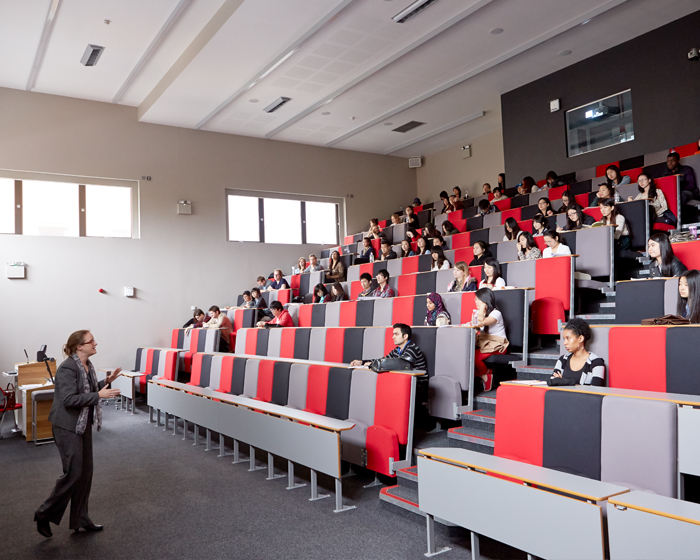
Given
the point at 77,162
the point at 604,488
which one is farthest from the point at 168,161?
the point at 604,488

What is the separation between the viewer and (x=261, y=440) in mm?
3453

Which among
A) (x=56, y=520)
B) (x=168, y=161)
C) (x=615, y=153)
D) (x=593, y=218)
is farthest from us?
(x=168, y=161)

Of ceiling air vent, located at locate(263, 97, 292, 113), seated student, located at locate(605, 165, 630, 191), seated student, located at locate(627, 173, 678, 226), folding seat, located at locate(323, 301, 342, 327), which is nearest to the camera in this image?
seated student, located at locate(627, 173, 678, 226)

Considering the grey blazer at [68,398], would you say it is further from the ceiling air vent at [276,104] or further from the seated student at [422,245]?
the ceiling air vent at [276,104]

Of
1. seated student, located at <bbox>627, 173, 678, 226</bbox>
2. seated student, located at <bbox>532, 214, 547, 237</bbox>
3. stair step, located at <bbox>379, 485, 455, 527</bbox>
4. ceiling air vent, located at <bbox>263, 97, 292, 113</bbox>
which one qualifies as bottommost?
stair step, located at <bbox>379, 485, 455, 527</bbox>

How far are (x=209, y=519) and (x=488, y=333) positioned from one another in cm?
203

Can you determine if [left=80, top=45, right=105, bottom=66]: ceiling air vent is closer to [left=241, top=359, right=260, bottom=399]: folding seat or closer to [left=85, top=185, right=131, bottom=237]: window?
[left=85, top=185, right=131, bottom=237]: window

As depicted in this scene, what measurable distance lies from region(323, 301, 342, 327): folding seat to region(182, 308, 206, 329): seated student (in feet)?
9.07

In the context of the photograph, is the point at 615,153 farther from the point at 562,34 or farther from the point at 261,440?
the point at 261,440

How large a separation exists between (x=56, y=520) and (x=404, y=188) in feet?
28.7

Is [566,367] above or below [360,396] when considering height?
above

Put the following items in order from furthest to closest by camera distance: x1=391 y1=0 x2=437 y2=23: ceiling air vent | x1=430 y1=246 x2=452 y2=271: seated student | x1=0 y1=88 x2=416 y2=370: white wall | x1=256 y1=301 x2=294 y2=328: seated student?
1. x1=0 y1=88 x2=416 y2=370: white wall
2. x1=256 y1=301 x2=294 y2=328: seated student
3. x1=430 y1=246 x2=452 y2=271: seated student
4. x1=391 y1=0 x2=437 y2=23: ceiling air vent

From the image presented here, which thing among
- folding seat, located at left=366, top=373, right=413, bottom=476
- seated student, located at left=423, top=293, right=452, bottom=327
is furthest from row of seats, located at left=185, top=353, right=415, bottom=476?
seated student, located at left=423, top=293, right=452, bottom=327

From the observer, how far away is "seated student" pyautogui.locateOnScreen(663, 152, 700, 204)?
4.86 m
